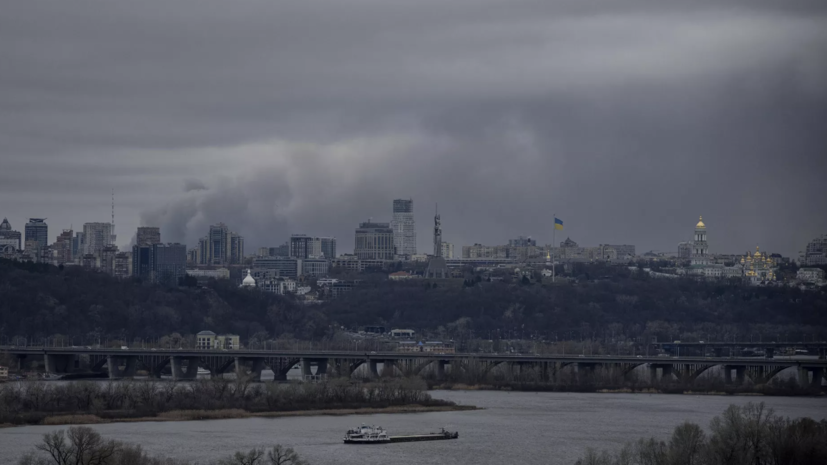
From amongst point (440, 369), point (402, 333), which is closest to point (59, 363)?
point (440, 369)

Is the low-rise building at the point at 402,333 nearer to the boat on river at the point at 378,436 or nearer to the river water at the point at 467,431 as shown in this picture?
the river water at the point at 467,431

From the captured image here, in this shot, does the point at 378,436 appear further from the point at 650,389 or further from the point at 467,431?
the point at 650,389

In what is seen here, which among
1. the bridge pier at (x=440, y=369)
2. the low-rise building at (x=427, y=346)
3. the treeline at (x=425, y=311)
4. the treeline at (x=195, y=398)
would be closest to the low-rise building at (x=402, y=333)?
the treeline at (x=425, y=311)

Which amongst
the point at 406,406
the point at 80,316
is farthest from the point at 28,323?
the point at 406,406

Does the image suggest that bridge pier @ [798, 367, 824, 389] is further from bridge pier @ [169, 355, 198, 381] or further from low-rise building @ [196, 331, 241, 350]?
low-rise building @ [196, 331, 241, 350]

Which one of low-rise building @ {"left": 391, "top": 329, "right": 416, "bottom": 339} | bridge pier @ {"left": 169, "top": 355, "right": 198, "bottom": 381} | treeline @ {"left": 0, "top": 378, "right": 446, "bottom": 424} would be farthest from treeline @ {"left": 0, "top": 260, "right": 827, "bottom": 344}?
treeline @ {"left": 0, "top": 378, "right": 446, "bottom": 424}
